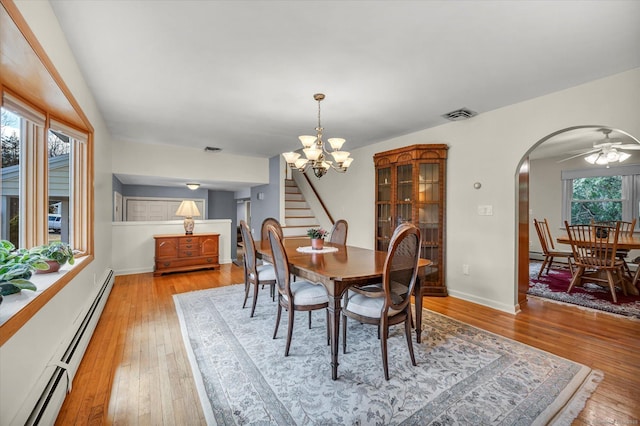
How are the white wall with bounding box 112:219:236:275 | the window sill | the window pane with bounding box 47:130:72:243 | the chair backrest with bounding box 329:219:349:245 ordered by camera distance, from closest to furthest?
the window sill → the window pane with bounding box 47:130:72:243 → the chair backrest with bounding box 329:219:349:245 → the white wall with bounding box 112:219:236:275

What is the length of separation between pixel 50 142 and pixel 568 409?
4.12m

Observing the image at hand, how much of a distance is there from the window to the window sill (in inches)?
319

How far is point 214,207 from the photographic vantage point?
819cm

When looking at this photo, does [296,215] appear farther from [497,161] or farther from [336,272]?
[336,272]

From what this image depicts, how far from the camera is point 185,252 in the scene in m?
5.26

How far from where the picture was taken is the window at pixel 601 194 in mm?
5523

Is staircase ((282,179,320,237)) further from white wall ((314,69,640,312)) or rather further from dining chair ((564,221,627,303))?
dining chair ((564,221,627,303))

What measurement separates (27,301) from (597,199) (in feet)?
28.1

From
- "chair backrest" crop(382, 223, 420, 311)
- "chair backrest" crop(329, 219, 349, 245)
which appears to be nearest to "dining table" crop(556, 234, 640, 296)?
"chair backrest" crop(329, 219, 349, 245)

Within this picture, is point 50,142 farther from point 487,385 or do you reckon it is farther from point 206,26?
point 487,385

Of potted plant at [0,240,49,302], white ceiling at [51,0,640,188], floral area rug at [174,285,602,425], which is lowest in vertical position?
floral area rug at [174,285,602,425]

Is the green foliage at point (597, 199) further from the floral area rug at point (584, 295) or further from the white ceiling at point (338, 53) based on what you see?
the white ceiling at point (338, 53)

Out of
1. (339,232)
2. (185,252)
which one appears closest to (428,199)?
(339,232)

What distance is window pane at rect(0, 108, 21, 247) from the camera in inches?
67.7
